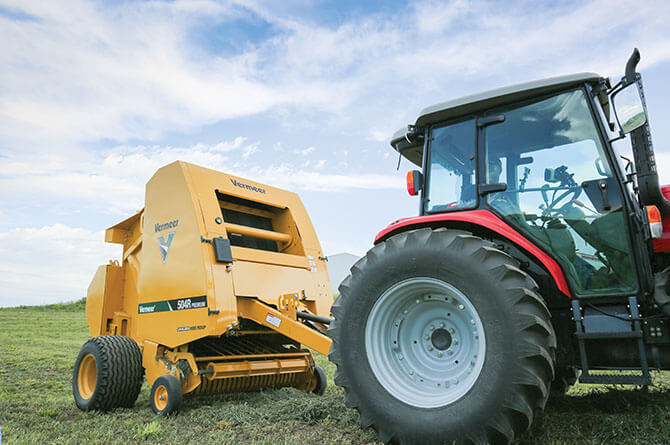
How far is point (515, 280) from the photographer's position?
110 inches

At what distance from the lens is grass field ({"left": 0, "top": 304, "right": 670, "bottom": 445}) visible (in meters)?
3.19

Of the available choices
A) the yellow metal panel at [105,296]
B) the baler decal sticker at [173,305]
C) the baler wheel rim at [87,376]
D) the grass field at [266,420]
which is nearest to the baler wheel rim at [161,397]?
the grass field at [266,420]

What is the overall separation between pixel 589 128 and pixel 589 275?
973 mm

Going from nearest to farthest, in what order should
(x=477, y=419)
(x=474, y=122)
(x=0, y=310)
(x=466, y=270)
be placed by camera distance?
1. (x=477, y=419)
2. (x=466, y=270)
3. (x=474, y=122)
4. (x=0, y=310)

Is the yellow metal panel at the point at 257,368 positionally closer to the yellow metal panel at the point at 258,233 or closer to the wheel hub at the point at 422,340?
the yellow metal panel at the point at 258,233

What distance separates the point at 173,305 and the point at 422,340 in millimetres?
3167

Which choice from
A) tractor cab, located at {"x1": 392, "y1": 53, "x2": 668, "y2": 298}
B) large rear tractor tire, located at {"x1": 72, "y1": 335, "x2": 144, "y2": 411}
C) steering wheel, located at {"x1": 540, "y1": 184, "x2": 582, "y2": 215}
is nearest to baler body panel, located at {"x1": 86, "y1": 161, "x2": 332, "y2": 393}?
large rear tractor tire, located at {"x1": 72, "y1": 335, "x2": 144, "y2": 411}

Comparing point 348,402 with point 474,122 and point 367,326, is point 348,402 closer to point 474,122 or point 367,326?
point 367,326

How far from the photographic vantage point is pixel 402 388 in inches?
122

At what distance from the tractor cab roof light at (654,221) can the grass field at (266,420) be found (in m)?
1.18

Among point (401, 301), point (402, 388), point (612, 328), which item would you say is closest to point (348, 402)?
point (402, 388)

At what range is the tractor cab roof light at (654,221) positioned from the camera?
3164 millimetres

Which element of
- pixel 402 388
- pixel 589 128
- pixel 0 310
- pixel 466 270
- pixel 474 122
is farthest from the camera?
pixel 0 310

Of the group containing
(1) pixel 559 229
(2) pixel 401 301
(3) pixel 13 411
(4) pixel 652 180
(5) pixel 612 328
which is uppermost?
(4) pixel 652 180
